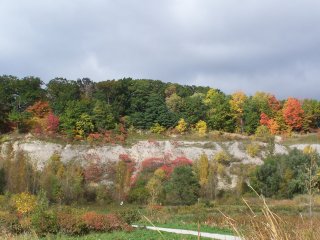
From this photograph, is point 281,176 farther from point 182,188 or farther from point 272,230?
point 272,230

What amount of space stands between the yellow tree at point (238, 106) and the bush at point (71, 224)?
6233 centimetres

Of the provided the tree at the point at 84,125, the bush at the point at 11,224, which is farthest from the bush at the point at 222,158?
the bush at the point at 11,224

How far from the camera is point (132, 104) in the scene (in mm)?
84625

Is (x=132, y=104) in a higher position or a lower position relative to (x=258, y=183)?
higher

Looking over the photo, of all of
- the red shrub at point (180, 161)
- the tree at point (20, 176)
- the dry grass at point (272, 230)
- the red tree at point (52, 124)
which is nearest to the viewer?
the dry grass at point (272, 230)

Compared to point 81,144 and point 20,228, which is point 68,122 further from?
point 20,228

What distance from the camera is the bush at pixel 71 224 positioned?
21734mm

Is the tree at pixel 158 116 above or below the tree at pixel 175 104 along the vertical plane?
below

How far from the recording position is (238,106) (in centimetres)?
8400

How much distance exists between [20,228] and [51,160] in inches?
1581

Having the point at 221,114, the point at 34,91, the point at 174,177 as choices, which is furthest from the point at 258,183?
the point at 34,91

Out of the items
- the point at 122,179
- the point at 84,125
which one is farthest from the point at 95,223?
the point at 84,125

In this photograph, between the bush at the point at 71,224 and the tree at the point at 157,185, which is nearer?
the bush at the point at 71,224

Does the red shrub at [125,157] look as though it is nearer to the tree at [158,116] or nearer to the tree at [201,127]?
the tree at [158,116]
